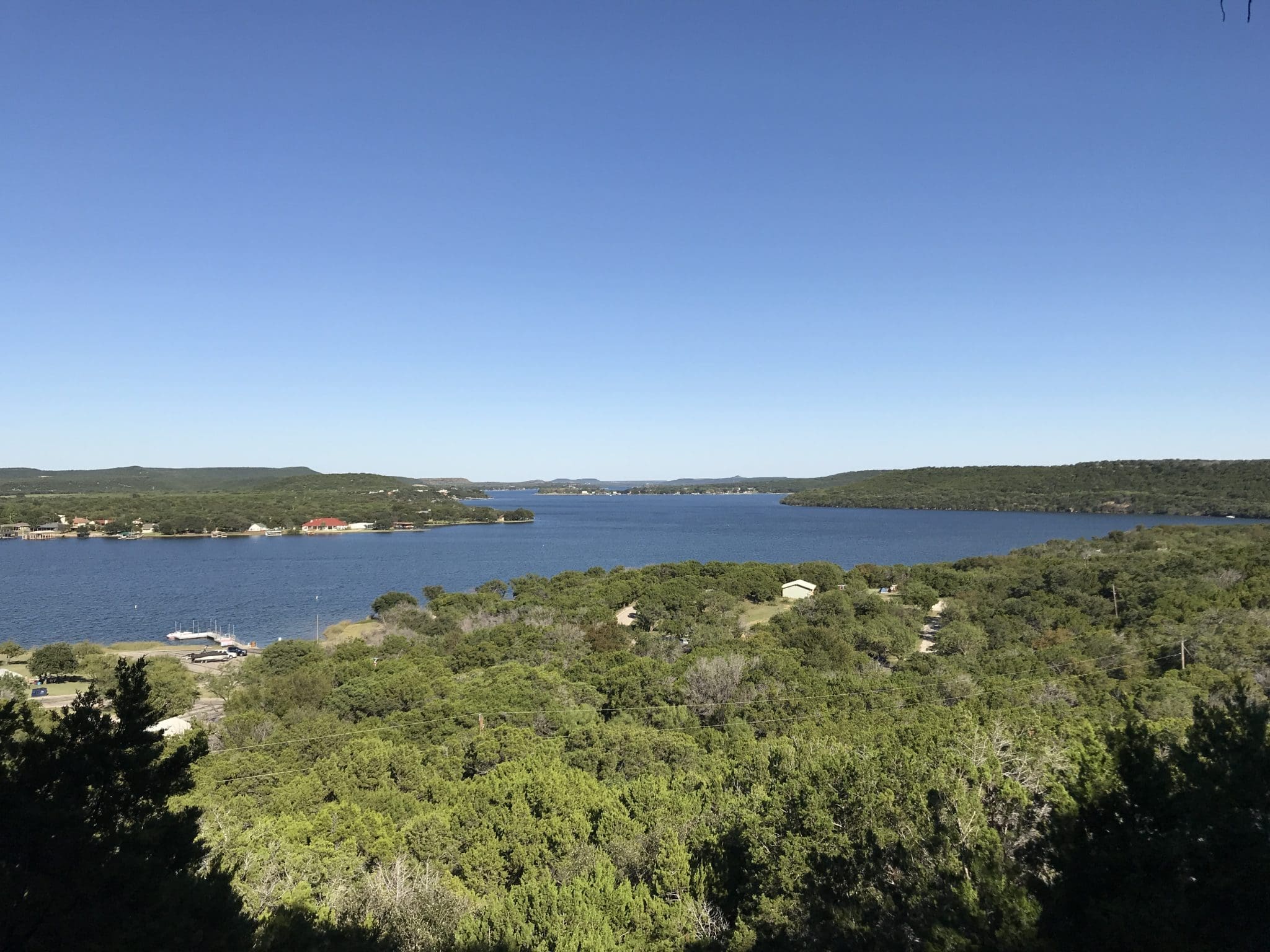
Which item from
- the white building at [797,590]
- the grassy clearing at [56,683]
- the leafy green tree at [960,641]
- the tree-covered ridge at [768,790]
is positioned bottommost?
the grassy clearing at [56,683]

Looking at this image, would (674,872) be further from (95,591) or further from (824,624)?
(95,591)

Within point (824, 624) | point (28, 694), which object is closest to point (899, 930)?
point (824, 624)

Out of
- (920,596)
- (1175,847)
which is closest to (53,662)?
(1175,847)

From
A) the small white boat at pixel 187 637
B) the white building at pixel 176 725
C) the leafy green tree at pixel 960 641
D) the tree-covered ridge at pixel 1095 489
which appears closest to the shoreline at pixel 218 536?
the small white boat at pixel 187 637

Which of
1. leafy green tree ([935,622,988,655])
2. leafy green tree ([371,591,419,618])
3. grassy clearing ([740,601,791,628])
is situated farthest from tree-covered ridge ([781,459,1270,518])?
leafy green tree ([371,591,419,618])

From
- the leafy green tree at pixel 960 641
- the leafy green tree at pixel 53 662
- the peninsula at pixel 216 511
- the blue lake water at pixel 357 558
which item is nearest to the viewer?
the leafy green tree at pixel 960 641

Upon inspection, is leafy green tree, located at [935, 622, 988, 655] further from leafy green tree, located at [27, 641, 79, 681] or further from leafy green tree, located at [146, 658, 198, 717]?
leafy green tree, located at [27, 641, 79, 681]

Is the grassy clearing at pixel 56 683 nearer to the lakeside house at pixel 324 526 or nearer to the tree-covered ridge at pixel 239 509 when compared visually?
the tree-covered ridge at pixel 239 509

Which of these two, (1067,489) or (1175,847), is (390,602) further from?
(1067,489)
